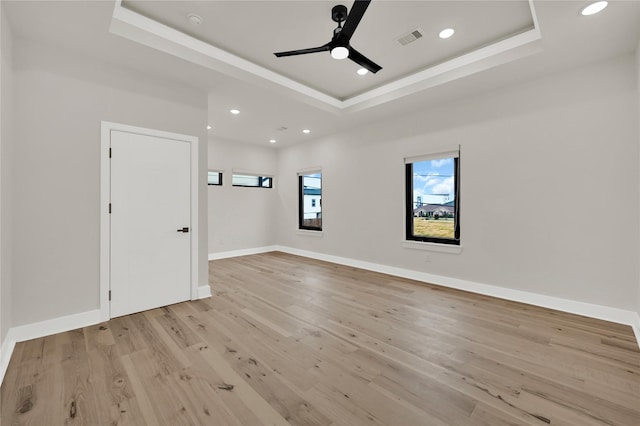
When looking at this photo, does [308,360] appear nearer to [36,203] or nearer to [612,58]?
[36,203]

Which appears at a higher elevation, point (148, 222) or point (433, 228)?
point (148, 222)

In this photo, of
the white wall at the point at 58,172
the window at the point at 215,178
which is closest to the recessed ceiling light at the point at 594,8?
the white wall at the point at 58,172

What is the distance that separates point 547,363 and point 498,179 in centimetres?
236

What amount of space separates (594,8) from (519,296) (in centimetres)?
302

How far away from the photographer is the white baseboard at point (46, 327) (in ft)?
7.70

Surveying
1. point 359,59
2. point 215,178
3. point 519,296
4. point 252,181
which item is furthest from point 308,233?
point 359,59

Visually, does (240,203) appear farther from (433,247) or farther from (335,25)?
(335,25)

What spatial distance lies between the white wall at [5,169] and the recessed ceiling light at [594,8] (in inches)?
180

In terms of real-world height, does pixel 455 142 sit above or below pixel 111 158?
above

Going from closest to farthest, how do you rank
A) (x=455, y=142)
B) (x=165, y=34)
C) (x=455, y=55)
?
(x=165, y=34), (x=455, y=55), (x=455, y=142)

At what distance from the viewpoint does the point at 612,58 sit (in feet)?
9.89

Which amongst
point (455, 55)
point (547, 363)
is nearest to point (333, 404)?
point (547, 363)

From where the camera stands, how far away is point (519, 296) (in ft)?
11.7

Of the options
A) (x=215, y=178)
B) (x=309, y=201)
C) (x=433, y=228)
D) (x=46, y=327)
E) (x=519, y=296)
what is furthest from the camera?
(x=309, y=201)
